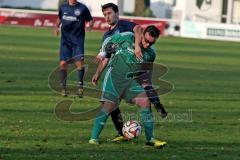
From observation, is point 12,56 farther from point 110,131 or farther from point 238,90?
point 110,131

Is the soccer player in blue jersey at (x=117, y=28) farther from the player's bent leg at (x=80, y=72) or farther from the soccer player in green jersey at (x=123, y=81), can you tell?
the player's bent leg at (x=80, y=72)

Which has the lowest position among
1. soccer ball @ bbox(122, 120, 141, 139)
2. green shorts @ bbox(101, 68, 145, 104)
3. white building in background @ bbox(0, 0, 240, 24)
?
white building in background @ bbox(0, 0, 240, 24)

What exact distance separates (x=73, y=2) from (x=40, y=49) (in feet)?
58.6

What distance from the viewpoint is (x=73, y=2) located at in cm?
1925

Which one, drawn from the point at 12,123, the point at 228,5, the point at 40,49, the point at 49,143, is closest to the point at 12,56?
the point at 40,49

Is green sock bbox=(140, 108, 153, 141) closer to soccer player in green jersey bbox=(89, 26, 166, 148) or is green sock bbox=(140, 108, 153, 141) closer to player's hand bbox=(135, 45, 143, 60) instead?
soccer player in green jersey bbox=(89, 26, 166, 148)

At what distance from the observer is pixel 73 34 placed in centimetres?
1922

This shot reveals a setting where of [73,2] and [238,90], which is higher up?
[73,2]

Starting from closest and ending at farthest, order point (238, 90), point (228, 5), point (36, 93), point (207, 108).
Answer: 1. point (207, 108)
2. point (36, 93)
3. point (238, 90)
4. point (228, 5)

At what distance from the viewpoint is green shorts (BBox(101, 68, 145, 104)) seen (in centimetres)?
1233

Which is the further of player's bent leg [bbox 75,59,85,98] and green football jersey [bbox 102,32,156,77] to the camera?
player's bent leg [bbox 75,59,85,98]

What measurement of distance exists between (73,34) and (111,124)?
4.98 m

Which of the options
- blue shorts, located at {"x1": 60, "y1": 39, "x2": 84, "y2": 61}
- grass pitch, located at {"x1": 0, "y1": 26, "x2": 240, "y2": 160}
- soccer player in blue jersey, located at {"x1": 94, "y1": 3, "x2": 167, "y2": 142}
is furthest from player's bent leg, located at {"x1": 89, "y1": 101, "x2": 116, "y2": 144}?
blue shorts, located at {"x1": 60, "y1": 39, "x2": 84, "y2": 61}

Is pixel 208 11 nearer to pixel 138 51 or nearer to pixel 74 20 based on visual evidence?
pixel 74 20
